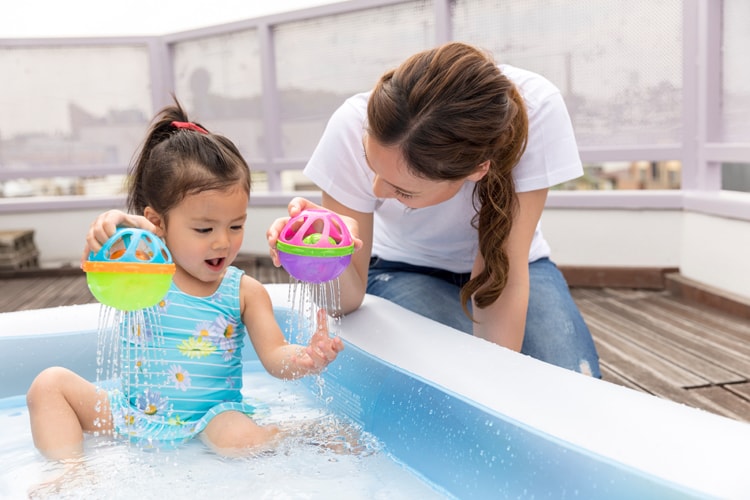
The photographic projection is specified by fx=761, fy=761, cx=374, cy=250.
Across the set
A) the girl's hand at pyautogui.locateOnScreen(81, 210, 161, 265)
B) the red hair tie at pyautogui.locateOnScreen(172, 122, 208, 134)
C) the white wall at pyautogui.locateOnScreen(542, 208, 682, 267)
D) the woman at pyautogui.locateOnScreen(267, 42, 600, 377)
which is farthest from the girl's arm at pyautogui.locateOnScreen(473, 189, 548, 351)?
the white wall at pyautogui.locateOnScreen(542, 208, 682, 267)

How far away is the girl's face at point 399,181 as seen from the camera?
157 centimetres

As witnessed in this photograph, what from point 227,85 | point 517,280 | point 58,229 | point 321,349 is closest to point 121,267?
point 321,349

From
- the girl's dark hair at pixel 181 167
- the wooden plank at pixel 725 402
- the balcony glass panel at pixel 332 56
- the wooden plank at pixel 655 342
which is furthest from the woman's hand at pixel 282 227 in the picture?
the balcony glass panel at pixel 332 56

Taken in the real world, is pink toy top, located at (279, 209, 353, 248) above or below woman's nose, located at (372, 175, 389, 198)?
below

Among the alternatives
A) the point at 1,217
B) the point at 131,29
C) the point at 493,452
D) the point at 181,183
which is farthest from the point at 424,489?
the point at 131,29

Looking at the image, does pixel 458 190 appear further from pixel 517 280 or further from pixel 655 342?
pixel 655 342

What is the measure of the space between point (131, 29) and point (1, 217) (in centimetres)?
207

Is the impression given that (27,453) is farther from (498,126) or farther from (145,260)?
(498,126)

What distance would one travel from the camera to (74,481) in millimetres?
1521

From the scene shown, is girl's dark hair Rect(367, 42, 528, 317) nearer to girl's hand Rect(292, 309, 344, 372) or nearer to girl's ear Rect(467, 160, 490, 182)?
girl's ear Rect(467, 160, 490, 182)

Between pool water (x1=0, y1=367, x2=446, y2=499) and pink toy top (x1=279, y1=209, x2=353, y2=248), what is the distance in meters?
0.49

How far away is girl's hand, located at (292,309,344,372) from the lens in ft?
5.01

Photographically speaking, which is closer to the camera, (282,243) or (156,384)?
(282,243)

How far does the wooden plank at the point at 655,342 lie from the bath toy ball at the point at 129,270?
187 cm
